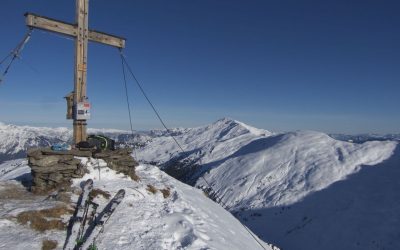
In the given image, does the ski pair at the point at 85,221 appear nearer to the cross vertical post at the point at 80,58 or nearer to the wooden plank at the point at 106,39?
the cross vertical post at the point at 80,58

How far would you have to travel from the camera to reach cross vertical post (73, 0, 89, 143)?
56.8 ft

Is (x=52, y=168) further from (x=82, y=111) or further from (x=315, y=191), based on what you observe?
(x=315, y=191)

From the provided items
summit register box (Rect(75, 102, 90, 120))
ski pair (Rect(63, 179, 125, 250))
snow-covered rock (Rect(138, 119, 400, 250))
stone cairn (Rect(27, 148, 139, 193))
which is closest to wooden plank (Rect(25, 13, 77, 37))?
summit register box (Rect(75, 102, 90, 120))

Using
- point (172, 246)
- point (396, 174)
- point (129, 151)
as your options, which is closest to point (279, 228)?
point (396, 174)

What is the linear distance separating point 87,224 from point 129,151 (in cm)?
655

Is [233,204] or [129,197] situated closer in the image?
[129,197]

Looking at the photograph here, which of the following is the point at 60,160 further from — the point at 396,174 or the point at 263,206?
the point at 396,174

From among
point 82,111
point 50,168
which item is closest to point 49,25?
point 82,111

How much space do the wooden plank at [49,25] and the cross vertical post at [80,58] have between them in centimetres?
39

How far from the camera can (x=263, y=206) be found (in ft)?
253

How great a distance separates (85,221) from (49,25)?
9.12 meters

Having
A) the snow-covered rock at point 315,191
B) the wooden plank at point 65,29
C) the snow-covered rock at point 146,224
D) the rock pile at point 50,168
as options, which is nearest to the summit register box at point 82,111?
the snow-covered rock at point 146,224

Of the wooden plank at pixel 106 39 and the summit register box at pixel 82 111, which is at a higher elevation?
the wooden plank at pixel 106 39

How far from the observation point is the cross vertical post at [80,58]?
17312 mm
